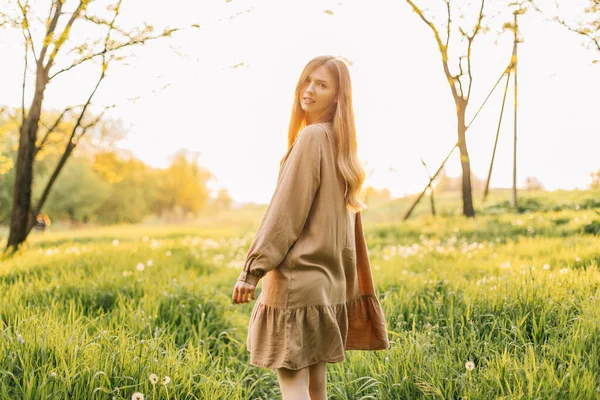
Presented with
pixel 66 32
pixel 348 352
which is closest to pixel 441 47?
pixel 66 32

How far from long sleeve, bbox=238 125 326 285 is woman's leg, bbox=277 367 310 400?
A: 0.48m

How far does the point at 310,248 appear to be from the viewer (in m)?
2.61

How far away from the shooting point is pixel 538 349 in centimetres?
379

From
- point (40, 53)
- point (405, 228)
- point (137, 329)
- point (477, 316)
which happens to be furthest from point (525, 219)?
point (40, 53)

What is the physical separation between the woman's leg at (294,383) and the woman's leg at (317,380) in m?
0.22

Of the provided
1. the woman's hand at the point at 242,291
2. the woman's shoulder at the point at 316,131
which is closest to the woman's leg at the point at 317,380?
the woman's hand at the point at 242,291

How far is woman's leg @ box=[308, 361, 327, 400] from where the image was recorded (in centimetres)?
285

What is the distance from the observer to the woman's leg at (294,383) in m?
2.59

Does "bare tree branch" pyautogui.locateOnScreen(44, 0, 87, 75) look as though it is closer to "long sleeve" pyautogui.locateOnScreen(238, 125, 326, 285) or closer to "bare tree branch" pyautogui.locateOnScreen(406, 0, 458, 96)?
"long sleeve" pyautogui.locateOnScreen(238, 125, 326, 285)

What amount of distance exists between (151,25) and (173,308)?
413cm

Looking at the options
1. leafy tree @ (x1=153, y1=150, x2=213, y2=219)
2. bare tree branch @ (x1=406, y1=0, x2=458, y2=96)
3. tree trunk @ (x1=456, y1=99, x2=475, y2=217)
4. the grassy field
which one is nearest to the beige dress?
the grassy field

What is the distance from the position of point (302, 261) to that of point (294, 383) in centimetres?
60

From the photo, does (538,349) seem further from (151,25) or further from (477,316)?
(151,25)

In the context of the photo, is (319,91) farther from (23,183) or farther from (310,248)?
(23,183)
